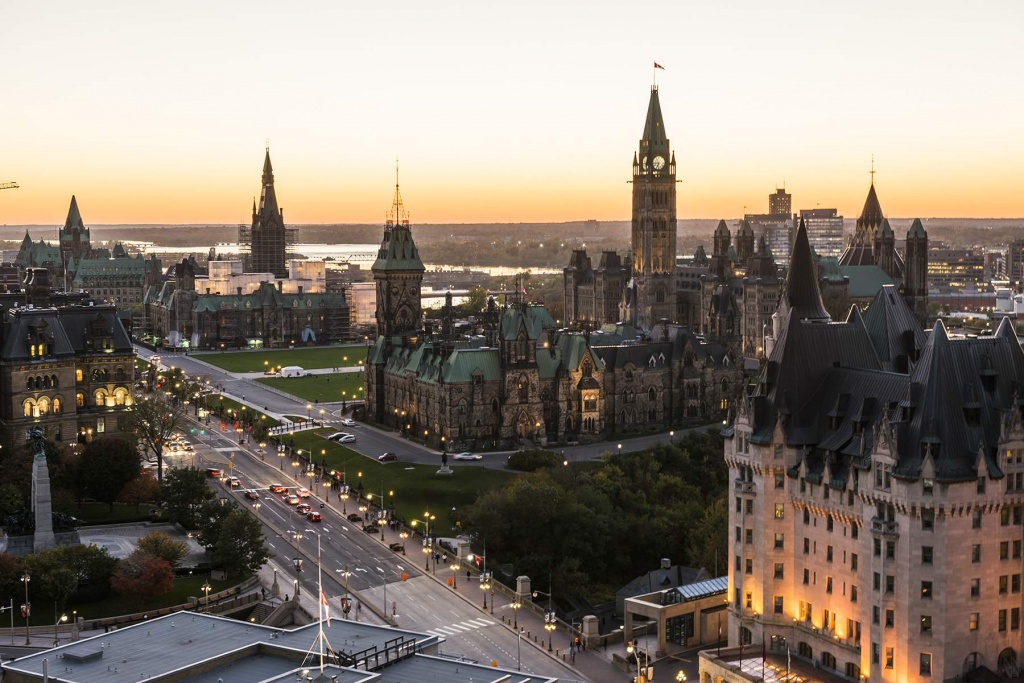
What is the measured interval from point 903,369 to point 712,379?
68584mm

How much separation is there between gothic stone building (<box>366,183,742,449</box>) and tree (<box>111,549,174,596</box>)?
195 feet

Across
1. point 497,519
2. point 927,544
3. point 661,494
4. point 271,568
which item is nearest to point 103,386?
point 271,568

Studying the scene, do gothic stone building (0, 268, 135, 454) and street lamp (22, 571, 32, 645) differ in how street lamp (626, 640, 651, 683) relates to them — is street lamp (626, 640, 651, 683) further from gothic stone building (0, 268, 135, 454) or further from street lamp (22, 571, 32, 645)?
gothic stone building (0, 268, 135, 454)

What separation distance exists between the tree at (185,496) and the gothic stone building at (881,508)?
2004 inches

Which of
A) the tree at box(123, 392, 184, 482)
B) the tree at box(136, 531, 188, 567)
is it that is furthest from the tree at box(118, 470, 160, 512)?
the tree at box(136, 531, 188, 567)

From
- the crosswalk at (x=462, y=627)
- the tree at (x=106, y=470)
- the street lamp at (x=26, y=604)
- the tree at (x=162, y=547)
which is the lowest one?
the crosswalk at (x=462, y=627)

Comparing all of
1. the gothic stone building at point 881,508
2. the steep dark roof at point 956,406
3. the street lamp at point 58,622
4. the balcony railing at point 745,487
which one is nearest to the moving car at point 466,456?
the gothic stone building at point 881,508

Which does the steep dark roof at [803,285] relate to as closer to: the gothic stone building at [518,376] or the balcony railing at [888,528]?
the gothic stone building at [518,376]

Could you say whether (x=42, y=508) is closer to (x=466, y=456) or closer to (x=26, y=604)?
(x=26, y=604)

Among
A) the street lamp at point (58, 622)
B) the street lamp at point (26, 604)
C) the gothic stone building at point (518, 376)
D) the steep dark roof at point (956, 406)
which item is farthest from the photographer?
the gothic stone building at point (518, 376)

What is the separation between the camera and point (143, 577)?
10125cm

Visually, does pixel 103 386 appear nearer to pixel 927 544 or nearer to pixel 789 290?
pixel 789 290

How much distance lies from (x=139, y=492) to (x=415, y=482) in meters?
29.5

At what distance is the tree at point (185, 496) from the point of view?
122m
